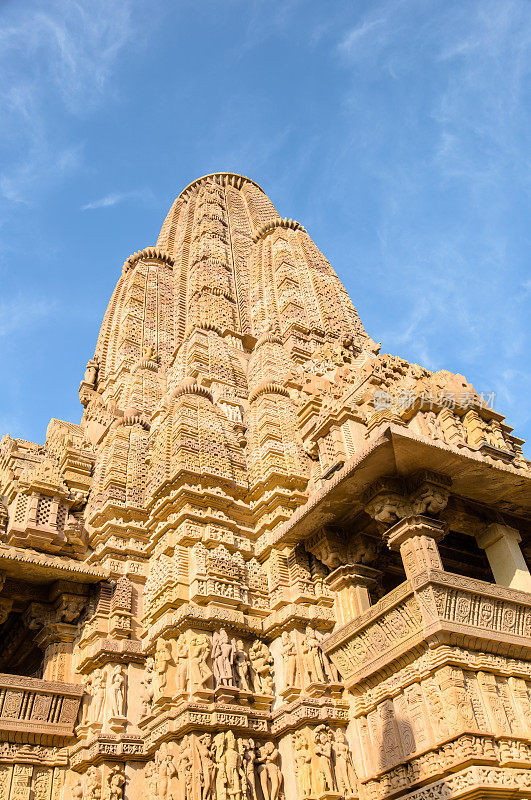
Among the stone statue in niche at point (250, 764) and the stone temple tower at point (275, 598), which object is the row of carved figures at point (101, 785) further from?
the stone statue in niche at point (250, 764)

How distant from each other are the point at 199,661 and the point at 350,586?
9.34 ft

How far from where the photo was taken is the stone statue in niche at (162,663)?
33.3ft

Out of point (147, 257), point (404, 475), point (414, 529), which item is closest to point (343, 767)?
point (414, 529)

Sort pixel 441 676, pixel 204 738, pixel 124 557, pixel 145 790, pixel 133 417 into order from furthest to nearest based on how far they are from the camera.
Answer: pixel 133 417
pixel 124 557
pixel 145 790
pixel 204 738
pixel 441 676

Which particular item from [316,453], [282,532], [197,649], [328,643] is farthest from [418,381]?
[197,649]

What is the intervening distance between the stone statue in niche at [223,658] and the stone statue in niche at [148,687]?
4.41 feet

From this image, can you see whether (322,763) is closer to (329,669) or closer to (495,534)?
(329,669)

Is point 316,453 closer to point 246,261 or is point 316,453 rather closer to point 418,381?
point 418,381

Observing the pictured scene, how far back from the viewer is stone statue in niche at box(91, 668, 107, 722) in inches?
422

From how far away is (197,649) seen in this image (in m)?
10.0

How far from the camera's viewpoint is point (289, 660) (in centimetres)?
1063

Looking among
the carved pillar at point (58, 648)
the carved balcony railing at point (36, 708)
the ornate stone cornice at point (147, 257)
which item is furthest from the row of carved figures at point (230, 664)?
the ornate stone cornice at point (147, 257)

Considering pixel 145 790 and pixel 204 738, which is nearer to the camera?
pixel 204 738

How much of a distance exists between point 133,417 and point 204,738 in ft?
28.6
